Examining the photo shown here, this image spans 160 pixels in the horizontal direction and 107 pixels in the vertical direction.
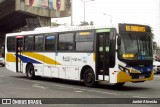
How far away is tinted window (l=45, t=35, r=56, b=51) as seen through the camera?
2055 centimetres

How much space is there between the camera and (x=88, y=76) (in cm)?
1792

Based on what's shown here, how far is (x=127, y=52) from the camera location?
643 inches

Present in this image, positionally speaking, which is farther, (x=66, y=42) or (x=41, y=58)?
(x=41, y=58)

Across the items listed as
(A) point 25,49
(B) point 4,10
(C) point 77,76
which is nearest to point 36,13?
(B) point 4,10

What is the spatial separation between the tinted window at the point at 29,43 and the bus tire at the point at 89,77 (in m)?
5.64

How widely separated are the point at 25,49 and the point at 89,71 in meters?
6.81

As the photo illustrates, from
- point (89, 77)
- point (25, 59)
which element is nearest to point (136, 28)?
point (89, 77)

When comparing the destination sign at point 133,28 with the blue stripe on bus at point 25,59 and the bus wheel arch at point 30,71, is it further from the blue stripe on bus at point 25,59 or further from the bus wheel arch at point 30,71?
the bus wheel arch at point 30,71

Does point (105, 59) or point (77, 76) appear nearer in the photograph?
point (105, 59)

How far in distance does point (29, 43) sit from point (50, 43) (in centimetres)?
258

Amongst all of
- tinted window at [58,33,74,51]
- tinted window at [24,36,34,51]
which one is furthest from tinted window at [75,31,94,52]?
tinted window at [24,36,34,51]

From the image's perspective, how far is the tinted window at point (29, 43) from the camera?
22.6 metres

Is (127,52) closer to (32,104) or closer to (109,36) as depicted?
(109,36)

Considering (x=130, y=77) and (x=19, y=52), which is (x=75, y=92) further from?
(x=19, y=52)
